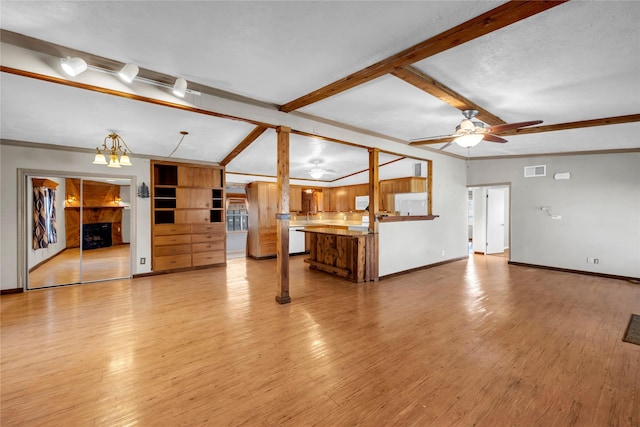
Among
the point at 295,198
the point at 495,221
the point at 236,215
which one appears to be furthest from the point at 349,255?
the point at 236,215

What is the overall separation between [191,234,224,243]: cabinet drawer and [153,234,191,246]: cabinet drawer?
12 centimetres

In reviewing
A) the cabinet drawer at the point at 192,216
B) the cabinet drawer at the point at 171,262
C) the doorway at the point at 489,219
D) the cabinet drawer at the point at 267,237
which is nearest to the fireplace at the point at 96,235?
the cabinet drawer at the point at 171,262

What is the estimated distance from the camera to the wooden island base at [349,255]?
5.09 metres

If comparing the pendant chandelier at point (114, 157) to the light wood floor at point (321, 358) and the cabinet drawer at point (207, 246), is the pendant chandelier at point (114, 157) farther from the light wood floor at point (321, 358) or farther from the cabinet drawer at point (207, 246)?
the cabinet drawer at point (207, 246)

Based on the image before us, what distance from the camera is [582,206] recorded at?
580 centimetres

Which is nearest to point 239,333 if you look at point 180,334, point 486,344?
point 180,334

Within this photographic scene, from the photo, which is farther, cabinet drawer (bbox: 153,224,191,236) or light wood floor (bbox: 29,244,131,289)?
cabinet drawer (bbox: 153,224,191,236)

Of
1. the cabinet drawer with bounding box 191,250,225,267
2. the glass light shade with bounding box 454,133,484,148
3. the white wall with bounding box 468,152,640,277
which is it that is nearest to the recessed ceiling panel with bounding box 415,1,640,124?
the glass light shade with bounding box 454,133,484,148

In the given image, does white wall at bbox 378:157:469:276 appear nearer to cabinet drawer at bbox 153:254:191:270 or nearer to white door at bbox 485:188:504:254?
white door at bbox 485:188:504:254

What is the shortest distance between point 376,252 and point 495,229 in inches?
199

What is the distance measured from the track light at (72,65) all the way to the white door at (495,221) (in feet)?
29.2

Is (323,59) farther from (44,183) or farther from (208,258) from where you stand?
(44,183)

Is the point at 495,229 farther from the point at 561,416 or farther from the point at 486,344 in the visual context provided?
the point at 561,416

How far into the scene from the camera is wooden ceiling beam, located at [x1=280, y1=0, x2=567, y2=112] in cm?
178
